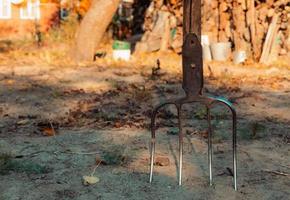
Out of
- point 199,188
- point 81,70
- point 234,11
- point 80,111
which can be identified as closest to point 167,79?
point 81,70

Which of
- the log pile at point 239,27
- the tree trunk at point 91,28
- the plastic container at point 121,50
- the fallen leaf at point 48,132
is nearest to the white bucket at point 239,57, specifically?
the log pile at point 239,27

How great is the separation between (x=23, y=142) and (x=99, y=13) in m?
6.10

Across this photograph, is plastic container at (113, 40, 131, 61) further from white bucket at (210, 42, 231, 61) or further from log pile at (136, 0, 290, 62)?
white bucket at (210, 42, 231, 61)

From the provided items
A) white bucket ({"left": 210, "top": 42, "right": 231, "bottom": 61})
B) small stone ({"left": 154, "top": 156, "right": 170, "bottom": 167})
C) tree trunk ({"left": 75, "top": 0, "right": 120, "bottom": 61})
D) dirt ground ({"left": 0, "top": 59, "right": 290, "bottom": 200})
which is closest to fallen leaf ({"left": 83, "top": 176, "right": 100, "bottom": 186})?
dirt ground ({"left": 0, "top": 59, "right": 290, "bottom": 200})

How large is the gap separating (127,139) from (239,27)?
262 inches

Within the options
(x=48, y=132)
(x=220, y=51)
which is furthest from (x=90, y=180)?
(x=220, y=51)

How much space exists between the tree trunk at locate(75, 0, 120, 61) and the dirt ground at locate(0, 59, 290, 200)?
210 centimetres

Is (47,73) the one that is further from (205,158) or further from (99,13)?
(205,158)

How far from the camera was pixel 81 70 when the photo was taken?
9.22 meters

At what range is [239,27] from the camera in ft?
35.3

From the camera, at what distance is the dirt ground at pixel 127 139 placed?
348 centimetres

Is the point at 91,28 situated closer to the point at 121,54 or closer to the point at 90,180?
the point at 121,54

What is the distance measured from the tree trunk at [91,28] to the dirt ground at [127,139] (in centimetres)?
210

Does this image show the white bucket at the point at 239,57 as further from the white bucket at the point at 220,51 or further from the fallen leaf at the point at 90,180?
the fallen leaf at the point at 90,180
